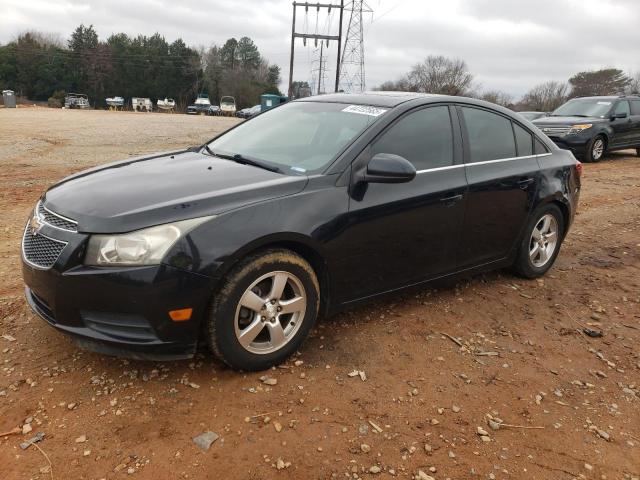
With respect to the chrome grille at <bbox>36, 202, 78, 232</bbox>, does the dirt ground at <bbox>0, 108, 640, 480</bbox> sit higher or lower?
lower

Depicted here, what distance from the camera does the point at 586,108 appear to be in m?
13.6

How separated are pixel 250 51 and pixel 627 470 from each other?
106m

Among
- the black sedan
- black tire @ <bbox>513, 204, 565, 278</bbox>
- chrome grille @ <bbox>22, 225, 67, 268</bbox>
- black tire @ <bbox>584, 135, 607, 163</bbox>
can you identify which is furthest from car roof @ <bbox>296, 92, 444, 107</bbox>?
black tire @ <bbox>584, 135, 607, 163</bbox>

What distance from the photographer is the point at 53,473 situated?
2219 millimetres

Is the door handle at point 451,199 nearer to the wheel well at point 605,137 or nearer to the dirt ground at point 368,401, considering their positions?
the dirt ground at point 368,401

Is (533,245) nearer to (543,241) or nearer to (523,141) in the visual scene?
(543,241)

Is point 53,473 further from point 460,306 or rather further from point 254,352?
point 460,306

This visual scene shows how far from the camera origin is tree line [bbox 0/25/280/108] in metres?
74.0

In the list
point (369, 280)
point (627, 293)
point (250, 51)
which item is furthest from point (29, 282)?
point (250, 51)

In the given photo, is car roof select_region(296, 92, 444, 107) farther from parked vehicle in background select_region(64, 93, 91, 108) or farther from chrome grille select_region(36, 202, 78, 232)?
parked vehicle in background select_region(64, 93, 91, 108)

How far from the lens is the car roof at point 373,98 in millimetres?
3748

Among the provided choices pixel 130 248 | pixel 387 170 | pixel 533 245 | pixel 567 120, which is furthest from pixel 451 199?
pixel 567 120

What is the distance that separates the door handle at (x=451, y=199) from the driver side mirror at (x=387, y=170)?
0.57 metres

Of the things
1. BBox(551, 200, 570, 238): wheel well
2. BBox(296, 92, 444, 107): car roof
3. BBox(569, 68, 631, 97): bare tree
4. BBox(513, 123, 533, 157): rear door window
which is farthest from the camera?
BBox(569, 68, 631, 97): bare tree
